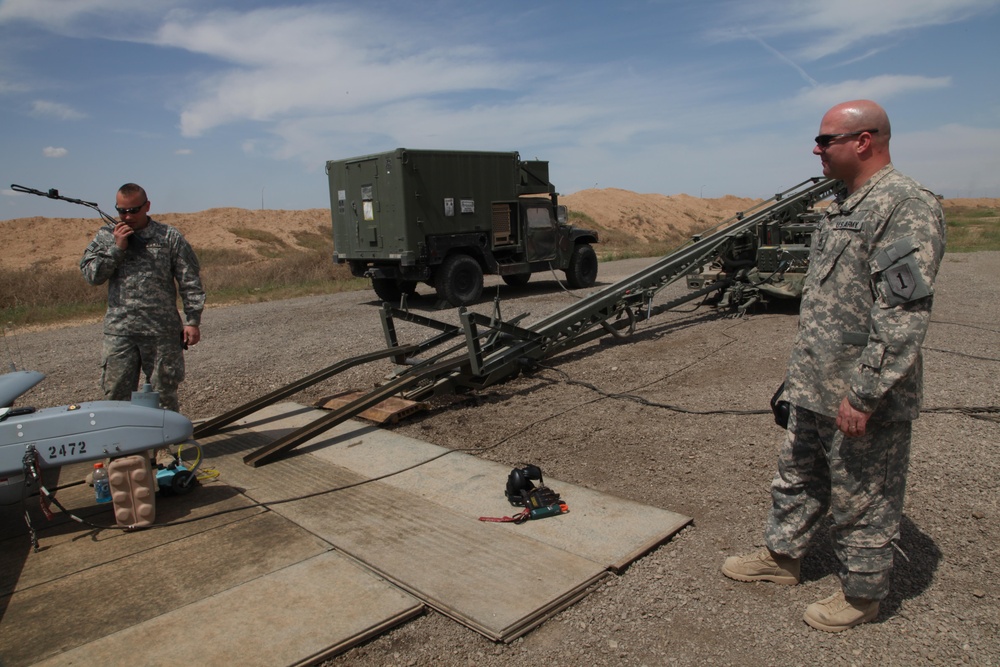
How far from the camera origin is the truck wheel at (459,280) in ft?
41.3

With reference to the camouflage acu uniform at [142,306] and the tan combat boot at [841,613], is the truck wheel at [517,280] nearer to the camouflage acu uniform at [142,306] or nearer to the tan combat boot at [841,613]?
the camouflage acu uniform at [142,306]

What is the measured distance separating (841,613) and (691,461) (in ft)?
5.94

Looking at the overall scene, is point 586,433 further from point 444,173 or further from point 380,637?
point 444,173

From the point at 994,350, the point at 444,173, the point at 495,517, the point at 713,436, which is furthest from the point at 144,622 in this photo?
the point at 444,173

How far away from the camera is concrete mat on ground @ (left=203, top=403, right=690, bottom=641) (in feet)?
9.98

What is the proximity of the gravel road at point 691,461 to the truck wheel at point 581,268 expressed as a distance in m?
4.76

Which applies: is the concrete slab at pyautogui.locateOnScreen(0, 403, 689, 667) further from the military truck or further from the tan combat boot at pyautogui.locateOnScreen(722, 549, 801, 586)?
the military truck

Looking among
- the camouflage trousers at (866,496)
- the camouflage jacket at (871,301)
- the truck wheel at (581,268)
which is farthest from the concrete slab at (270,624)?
the truck wheel at (581,268)

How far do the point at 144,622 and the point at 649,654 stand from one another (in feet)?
6.63

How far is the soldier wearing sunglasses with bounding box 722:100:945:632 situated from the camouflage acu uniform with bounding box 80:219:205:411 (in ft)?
12.2

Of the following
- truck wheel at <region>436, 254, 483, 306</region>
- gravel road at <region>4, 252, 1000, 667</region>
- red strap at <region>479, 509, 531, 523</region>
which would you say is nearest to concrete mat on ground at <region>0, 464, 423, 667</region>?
gravel road at <region>4, 252, 1000, 667</region>

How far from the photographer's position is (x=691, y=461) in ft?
14.8

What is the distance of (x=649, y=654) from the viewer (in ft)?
8.70

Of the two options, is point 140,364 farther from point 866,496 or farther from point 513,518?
point 866,496
